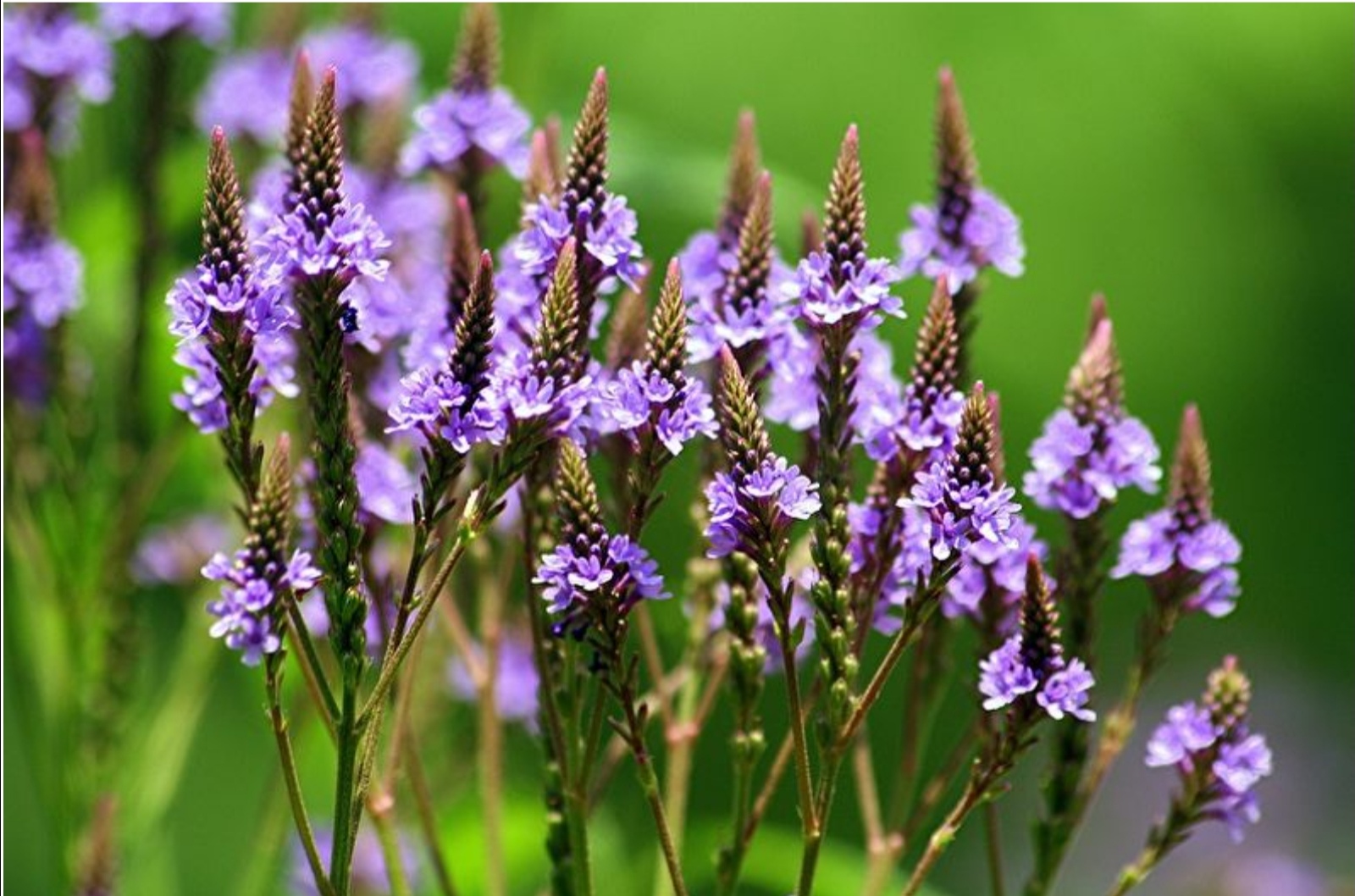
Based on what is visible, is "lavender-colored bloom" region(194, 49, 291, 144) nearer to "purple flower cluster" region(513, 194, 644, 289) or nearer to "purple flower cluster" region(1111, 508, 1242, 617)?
"purple flower cluster" region(513, 194, 644, 289)

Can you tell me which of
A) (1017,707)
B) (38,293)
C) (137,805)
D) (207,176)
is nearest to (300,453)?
(38,293)

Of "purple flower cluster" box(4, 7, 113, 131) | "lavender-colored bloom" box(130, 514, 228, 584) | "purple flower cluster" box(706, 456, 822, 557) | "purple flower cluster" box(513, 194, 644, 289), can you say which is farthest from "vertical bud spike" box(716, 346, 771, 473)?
"lavender-colored bloom" box(130, 514, 228, 584)

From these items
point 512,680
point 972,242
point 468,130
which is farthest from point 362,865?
point 972,242

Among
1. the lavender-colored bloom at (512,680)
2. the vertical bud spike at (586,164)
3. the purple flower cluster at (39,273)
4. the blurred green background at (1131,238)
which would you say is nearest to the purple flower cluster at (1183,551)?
the vertical bud spike at (586,164)

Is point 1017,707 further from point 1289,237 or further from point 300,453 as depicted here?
point 1289,237

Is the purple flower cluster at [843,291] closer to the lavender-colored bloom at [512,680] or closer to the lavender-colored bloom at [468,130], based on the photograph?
the lavender-colored bloom at [468,130]

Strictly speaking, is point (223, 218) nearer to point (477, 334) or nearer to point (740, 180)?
point (477, 334)
